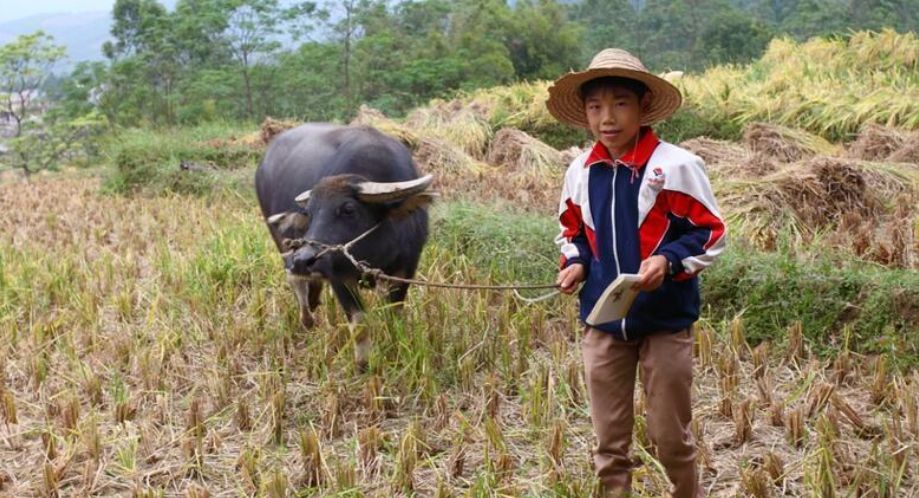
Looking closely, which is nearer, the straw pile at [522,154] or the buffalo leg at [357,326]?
the buffalo leg at [357,326]

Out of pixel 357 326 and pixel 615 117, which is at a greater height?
pixel 615 117

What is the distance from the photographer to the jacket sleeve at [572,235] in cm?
237

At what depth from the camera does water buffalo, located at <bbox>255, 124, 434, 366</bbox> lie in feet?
11.8

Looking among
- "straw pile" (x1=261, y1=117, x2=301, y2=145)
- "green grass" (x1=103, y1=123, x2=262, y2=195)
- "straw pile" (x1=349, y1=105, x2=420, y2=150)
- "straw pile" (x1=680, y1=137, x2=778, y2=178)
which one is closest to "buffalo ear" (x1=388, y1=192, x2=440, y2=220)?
"straw pile" (x1=680, y1=137, x2=778, y2=178)

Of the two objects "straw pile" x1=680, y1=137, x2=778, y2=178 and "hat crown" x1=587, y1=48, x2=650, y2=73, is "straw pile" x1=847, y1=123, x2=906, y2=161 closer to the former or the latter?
"straw pile" x1=680, y1=137, x2=778, y2=178

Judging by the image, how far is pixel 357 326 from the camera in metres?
3.83

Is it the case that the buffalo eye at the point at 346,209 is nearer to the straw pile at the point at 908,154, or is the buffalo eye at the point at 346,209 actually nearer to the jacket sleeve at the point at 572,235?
the jacket sleeve at the point at 572,235

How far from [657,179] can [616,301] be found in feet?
1.02

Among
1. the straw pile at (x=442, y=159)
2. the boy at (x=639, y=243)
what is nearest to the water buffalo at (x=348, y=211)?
the boy at (x=639, y=243)

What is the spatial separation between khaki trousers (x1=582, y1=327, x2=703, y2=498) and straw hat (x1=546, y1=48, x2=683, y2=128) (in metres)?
0.58

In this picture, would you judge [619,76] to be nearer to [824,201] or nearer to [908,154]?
[824,201]

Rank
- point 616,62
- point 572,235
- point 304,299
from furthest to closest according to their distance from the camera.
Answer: point 304,299 → point 572,235 → point 616,62

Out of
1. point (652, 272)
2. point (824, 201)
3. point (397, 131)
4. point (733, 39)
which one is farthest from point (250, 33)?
point (652, 272)

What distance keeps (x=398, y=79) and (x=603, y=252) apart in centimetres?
1699
